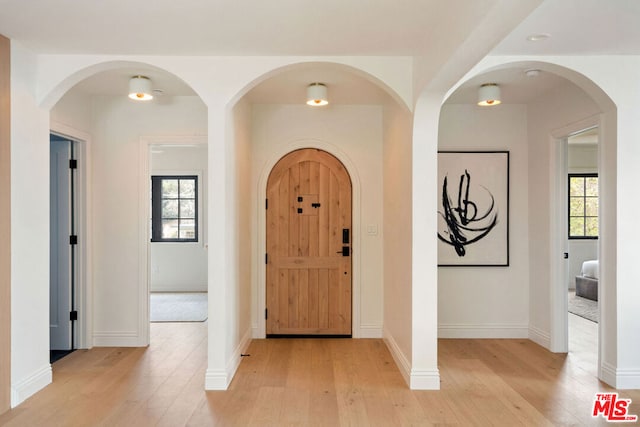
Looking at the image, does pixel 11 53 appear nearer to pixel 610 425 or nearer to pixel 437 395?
pixel 437 395

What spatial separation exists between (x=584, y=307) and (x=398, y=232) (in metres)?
3.93

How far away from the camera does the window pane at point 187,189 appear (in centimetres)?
750

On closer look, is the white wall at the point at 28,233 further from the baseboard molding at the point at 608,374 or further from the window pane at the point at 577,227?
the window pane at the point at 577,227

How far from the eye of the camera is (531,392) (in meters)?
3.11

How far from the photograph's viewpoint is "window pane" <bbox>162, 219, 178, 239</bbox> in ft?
24.7

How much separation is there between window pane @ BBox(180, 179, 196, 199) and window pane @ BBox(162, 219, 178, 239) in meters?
0.48

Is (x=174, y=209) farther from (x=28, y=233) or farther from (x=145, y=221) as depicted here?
(x=28, y=233)

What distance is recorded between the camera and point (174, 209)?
752 centimetres

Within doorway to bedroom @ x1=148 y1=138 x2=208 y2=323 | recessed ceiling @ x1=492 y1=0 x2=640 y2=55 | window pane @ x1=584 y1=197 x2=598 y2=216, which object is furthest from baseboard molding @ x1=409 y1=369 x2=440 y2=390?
window pane @ x1=584 y1=197 x2=598 y2=216

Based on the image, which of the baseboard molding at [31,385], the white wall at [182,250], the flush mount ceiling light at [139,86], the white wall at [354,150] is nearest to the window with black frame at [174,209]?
the white wall at [182,250]

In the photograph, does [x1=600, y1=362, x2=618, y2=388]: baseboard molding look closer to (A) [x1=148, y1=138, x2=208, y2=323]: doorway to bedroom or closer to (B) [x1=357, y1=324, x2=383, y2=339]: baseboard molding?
(B) [x1=357, y1=324, x2=383, y2=339]: baseboard molding

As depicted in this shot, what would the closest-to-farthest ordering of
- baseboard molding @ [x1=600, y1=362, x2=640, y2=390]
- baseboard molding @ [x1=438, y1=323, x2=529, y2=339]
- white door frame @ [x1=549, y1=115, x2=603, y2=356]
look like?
baseboard molding @ [x1=600, y1=362, x2=640, y2=390], white door frame @ [x1=549, y1=115, x2=603, y2=356], baseboard molding @ [x1=438, y1=323, x2=529, y2=339]

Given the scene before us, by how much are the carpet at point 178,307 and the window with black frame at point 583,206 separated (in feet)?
21.0

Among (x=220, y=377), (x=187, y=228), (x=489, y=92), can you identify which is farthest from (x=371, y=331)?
(x=187, y=228)
